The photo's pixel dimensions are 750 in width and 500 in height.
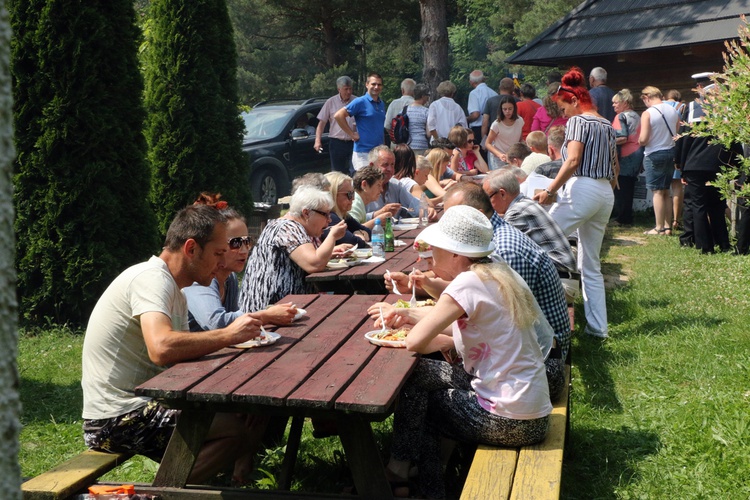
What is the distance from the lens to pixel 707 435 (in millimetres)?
4387

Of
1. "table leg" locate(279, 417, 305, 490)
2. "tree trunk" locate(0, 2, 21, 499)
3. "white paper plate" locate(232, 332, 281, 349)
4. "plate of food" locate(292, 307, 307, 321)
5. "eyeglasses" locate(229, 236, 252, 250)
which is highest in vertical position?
"tree trunk" locate(0, 2, 21, 499)

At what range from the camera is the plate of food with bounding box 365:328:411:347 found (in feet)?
12.2

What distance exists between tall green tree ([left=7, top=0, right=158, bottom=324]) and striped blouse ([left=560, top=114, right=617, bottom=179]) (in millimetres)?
4002

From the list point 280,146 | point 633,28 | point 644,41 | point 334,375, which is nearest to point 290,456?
point 334,375

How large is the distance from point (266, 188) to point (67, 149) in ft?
26.2

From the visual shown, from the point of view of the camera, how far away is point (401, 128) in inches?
490

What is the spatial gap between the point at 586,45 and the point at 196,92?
322 inches

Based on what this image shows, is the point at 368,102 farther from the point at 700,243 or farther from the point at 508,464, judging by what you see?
the point at 508,464

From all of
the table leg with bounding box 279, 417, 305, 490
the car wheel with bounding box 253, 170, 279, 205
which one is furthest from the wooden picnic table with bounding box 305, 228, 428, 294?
the car wheel with bounding box 253, 170, 279, 205

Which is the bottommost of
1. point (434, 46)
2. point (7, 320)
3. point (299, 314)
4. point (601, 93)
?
point (299, 314)

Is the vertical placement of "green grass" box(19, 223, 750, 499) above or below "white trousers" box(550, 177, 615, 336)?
below

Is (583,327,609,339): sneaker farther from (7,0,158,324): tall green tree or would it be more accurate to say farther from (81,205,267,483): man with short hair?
(7,0,158,324): tall green tree

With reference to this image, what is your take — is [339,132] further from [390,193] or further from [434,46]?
[434,46]

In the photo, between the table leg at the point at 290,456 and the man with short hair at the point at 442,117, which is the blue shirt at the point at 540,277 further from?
the man with short hair at the point at 442,117
